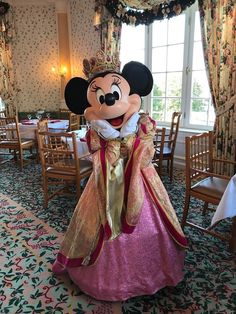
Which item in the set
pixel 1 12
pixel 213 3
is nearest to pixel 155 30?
pixel 213 3

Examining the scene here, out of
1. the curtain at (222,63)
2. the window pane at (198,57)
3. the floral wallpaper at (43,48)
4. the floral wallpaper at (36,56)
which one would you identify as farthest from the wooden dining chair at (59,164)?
the floral wallpaper at (36,56)

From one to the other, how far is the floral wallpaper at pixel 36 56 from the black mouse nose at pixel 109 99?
14.7 feet

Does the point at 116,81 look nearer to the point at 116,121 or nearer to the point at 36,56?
the point at 116,121

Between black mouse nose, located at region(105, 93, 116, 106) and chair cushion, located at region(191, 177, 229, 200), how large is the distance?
1.09 metres

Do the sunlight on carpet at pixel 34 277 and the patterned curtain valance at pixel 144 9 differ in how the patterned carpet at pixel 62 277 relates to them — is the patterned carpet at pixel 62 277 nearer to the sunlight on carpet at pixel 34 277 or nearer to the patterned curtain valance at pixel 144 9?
the sunlight on carpet at pixel 34 277

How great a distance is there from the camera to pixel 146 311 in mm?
1499

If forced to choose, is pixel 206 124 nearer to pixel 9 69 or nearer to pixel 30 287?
pixel 30 287

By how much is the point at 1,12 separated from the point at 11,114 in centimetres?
208

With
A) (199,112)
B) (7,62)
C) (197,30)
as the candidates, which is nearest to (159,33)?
(197,30)

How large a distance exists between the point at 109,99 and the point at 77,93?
0.33 meters

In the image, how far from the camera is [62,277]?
1.79 metres

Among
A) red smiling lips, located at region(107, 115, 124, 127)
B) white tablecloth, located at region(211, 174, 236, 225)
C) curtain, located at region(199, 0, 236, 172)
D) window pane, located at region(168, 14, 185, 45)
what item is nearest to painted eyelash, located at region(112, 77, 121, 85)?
red smiling lips, located at region(107, 115, 124, 127)

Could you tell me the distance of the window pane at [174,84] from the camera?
4125mm

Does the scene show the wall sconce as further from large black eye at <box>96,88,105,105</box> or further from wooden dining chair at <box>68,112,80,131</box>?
large black eye at <box>96,88,105,105</box>
